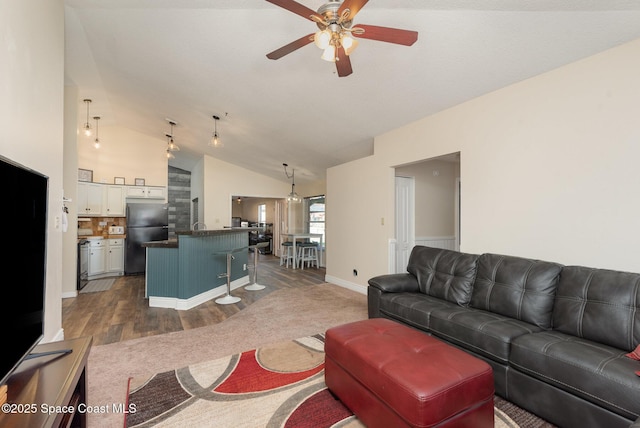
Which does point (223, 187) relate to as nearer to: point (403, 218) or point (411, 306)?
point (403, 218)

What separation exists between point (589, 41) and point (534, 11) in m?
0.57

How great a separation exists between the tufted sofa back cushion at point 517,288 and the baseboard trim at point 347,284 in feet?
7.56

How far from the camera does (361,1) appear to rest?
153 centimetres

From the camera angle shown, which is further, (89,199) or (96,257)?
(89,199)

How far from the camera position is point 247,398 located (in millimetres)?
1965

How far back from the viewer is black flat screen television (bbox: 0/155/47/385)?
3.41 feet

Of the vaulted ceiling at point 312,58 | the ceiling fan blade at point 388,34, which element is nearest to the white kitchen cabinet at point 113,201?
the vaulted ceiling at point 312,58

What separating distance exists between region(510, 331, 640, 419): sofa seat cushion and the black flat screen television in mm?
2581

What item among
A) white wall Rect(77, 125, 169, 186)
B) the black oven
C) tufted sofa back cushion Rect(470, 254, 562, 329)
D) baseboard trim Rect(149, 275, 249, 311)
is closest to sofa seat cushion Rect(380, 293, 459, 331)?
tufted sofa back cushion Rect(470, 254, 562, 329)

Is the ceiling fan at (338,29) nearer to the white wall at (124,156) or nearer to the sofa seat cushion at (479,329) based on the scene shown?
the sofa seat cushion at (479,329)

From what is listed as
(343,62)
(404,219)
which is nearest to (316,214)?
(404,219)

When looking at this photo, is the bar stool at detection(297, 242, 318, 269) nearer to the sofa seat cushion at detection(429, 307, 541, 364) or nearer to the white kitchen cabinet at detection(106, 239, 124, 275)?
the white kitchen cabinet at detection(106, 239, 124, 275)

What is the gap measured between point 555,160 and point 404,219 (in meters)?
2.58

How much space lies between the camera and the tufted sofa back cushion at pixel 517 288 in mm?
2252
